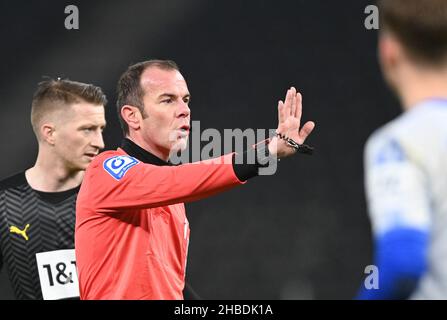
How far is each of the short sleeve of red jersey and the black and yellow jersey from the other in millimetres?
919

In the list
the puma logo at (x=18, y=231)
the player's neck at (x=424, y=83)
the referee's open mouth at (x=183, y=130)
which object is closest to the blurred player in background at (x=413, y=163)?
the player's neck at (x=424, y=83)

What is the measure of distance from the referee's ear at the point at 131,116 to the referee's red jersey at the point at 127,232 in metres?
0.16

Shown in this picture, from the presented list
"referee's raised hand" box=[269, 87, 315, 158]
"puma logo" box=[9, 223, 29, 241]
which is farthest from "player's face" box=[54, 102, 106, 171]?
"referee's raised hand" box=[269, 87, 315, 158]

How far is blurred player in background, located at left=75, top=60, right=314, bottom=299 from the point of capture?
2.16m

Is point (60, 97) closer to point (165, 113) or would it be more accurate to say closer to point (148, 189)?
point (165, 113)

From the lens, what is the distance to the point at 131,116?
2613 mm

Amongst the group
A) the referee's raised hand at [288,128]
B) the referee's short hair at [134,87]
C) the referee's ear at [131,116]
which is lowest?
the referee's raised hand at [288,128]

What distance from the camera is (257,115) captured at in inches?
163

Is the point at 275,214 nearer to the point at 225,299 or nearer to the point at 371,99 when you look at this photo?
the point at 225,299

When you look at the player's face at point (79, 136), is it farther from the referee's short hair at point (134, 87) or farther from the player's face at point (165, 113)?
the player's face at point (165, 113)

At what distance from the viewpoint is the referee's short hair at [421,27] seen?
1.19 meters

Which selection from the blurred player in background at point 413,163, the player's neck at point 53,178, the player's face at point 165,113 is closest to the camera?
the blurred player in background at point 413,163

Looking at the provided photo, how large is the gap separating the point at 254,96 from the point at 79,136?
1022mm

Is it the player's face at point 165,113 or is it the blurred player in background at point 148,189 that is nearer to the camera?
the blurred player in background at point 148,189
